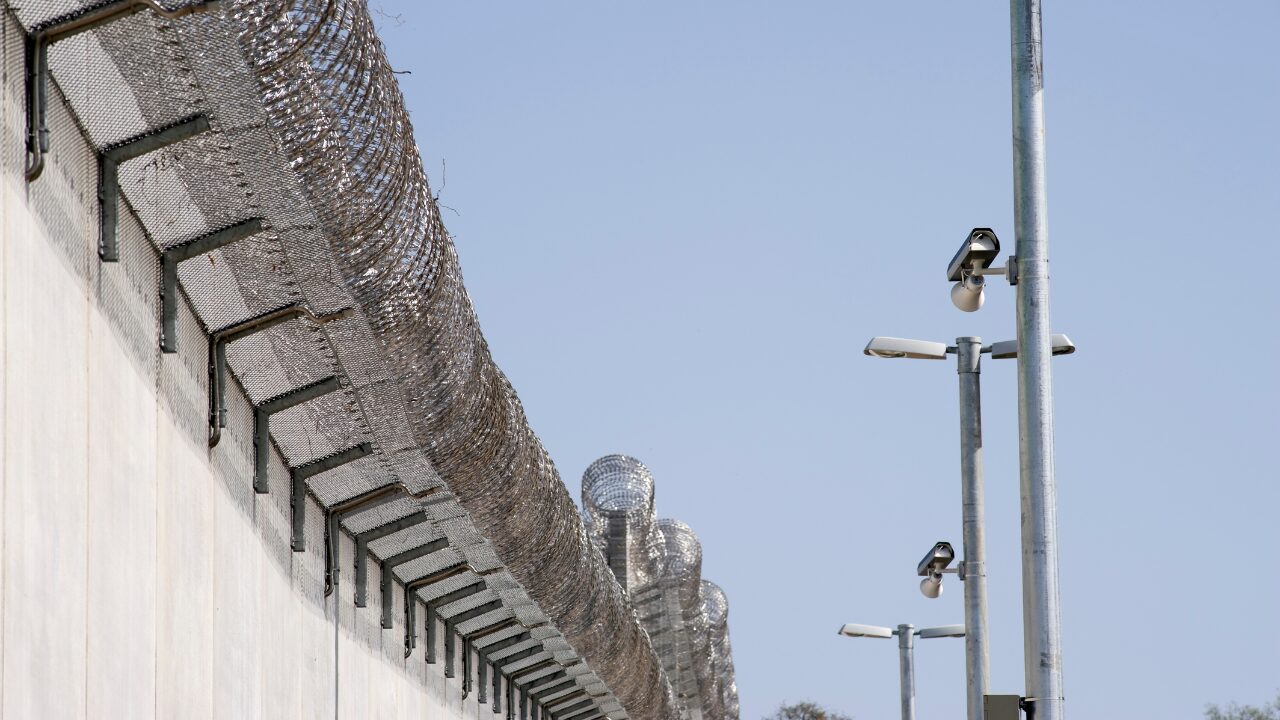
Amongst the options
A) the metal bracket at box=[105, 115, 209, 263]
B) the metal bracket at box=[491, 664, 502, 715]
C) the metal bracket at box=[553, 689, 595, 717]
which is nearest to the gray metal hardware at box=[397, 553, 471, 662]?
the metal bracket at box=[491, 664, 502, 715]

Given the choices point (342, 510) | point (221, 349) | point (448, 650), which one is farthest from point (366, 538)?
point (448, 650)

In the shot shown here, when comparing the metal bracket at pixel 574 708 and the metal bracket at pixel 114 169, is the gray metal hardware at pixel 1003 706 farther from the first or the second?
the metal bracket at pixel 574 708

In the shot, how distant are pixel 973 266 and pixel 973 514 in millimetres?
5941

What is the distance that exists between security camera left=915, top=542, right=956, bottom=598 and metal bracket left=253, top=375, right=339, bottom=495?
43.1ft

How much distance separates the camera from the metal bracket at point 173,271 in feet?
30.8

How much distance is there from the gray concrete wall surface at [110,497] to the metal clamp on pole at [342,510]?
3.68 feet

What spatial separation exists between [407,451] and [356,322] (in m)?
2.08

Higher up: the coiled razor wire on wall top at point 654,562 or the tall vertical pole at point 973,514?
the coiled razor wire on wall top at point 654,562

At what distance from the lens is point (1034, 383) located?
12.0 meters

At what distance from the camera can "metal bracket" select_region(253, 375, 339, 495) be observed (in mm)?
11383

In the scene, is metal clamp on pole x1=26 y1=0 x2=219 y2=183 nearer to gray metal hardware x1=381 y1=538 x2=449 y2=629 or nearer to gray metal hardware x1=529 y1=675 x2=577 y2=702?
gray metal hardware x1=381 y1=538 x2=449 y2=629

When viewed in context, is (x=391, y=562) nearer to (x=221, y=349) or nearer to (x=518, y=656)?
(x=221, y=349)

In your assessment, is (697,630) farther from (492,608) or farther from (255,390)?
(255,390)

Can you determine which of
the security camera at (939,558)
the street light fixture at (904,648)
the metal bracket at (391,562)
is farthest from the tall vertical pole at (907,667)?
the metal bracket at (391,562)
